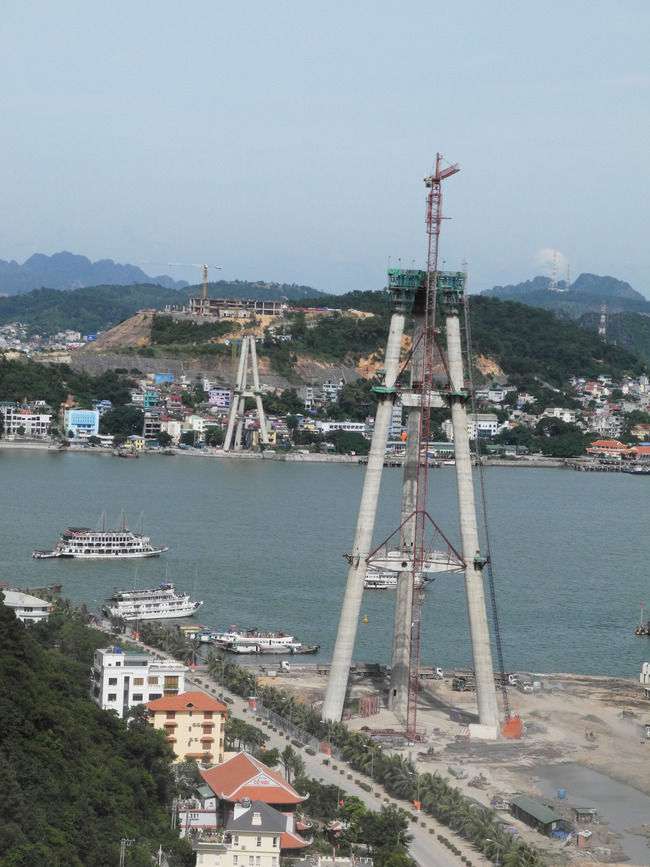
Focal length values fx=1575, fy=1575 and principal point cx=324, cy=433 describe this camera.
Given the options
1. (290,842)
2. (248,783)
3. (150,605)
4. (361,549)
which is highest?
(361,549)

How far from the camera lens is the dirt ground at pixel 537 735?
19484 mm

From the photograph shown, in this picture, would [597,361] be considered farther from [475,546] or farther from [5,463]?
[475,546]

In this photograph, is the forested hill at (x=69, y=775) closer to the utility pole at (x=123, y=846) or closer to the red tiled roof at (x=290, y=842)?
the utility pole at (x=123, y=846)

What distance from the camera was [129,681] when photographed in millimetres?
21344

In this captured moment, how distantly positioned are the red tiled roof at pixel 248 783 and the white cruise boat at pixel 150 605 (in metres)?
15.3

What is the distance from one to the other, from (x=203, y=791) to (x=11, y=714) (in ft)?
7.73

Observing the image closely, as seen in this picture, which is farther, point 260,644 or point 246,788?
point 260,644

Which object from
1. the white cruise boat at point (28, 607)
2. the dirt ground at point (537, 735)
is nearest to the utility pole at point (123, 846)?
the dirt ground at point (537, 735)

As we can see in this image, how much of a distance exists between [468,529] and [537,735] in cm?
323

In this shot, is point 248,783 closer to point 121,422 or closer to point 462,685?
point 462,685

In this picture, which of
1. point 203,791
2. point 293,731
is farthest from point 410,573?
point 203,791

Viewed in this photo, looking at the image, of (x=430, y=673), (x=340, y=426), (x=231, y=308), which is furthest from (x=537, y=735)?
(x=231, y=308)

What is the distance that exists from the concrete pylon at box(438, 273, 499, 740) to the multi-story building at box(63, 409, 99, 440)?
65.1 m

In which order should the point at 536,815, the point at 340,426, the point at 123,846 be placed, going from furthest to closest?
1. the point at 340,426
2. the point at 536,815
3. the point at 123,846
